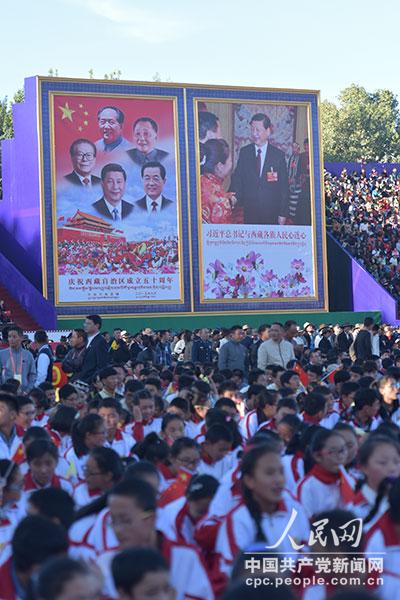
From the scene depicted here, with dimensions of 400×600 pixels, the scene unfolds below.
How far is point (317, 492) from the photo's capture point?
23.0ft

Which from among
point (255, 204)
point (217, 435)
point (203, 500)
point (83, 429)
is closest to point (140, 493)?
point (203, 500)

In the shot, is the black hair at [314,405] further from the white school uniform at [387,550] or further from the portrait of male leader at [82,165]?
the portrait of male leader at [82,165]

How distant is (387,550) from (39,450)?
9.46 feet

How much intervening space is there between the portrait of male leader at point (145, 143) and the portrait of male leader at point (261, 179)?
2501mm

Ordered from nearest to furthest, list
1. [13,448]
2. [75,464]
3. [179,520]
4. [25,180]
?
[179,520]
[75,464]
[13,448]
[25,180]

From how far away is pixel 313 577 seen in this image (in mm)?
5559

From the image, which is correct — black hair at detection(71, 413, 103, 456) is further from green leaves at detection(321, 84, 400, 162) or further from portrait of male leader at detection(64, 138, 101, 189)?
green leaves at detection(321, 84, 400, 162)

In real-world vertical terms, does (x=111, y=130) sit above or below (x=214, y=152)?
above

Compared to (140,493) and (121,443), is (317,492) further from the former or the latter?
(121,443)

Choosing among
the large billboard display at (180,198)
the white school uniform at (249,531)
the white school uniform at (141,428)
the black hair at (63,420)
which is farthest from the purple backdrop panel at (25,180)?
the white school uniform at (249,531)

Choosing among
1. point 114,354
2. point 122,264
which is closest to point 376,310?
point 122,264

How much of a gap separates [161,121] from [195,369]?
57.2 ft

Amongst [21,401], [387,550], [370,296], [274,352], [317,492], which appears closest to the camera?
[387,550]

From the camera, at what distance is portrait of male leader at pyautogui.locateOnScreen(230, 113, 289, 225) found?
3375 cm
